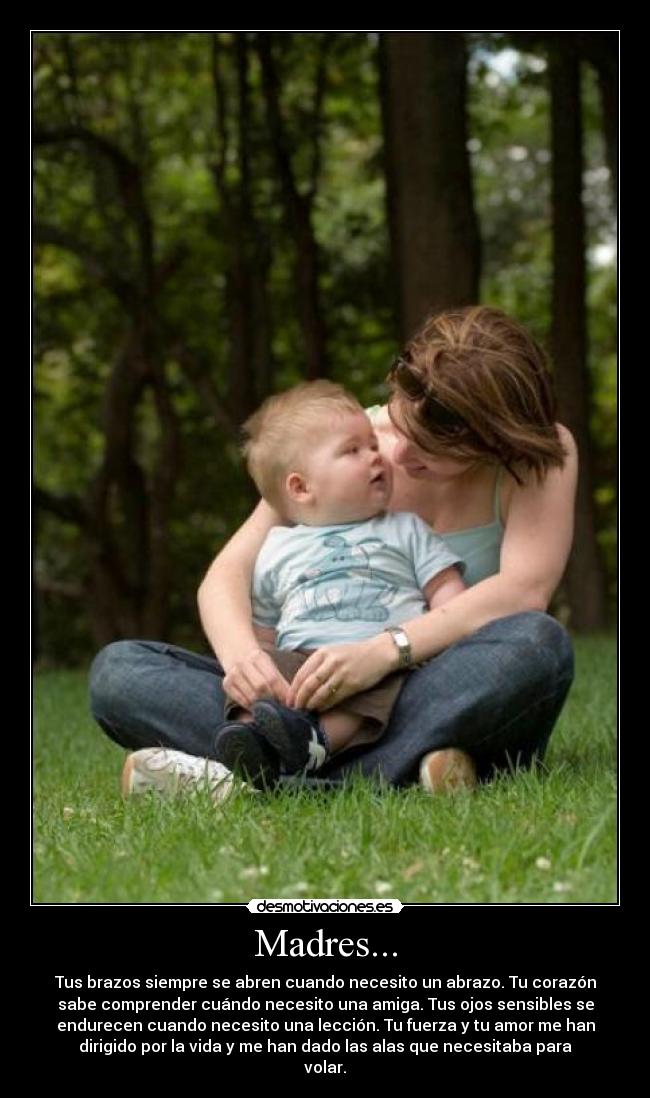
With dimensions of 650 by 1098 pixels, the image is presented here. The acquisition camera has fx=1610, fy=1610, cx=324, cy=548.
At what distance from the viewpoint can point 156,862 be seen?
3.50 m

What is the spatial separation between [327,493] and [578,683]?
3.68m

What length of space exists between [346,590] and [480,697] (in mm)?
532

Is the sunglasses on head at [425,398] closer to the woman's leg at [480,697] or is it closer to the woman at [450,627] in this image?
the woman at [450,627]

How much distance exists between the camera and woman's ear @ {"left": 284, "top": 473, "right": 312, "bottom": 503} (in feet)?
15.4

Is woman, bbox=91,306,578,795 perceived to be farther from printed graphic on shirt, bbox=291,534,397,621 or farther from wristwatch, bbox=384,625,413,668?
printed graphic on shirt, bbox=291,534,397,621

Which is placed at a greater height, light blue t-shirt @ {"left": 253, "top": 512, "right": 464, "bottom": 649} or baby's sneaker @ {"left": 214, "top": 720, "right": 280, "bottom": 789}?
light blue t-shirt @ {"left": 253, "top": 512, "right": 464, "bottom": 649}

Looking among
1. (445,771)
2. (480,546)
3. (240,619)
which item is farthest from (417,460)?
(445,771)

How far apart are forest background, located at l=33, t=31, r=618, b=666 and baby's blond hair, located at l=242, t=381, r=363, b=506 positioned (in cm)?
575

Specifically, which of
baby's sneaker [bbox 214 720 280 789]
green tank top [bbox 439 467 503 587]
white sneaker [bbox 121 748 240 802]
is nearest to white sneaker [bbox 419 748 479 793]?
baby's sneaker [bbox 214 720 280 789]

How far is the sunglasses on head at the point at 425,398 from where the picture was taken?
444 cm

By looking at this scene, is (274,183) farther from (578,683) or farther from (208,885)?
(208,885)

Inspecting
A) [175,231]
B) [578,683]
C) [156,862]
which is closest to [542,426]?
[156,862]

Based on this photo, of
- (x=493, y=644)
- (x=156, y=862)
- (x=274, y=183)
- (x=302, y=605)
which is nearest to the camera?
(x=156, y=862)

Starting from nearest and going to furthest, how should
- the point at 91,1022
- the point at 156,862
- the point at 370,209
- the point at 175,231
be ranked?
the point at 91,1022 → the point at 156,862 → the point at 175,231 → the point at 370,209
